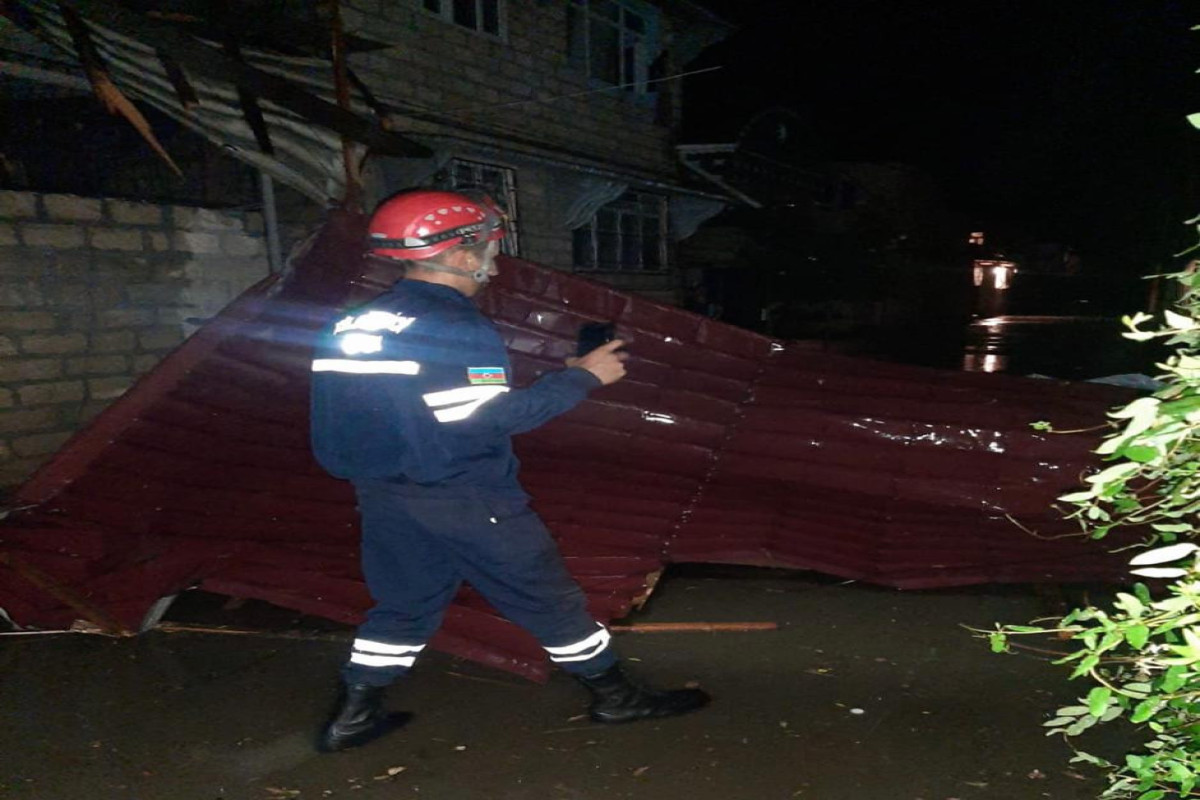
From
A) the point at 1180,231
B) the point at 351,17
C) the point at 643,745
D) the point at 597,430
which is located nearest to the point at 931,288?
the point at 1180,231

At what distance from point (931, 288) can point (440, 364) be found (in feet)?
110

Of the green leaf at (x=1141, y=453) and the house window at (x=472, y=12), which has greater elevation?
the house window at (x=472, y=12)

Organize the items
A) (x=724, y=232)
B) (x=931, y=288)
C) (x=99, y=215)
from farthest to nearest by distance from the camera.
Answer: (x=931, y=288) < (x=724, y=232) < (x=99, y=215)

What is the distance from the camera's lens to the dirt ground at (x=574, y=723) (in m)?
2.36

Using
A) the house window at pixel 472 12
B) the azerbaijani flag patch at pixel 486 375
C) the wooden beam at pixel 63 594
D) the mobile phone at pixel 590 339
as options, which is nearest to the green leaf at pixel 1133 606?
the azerbaijani flag patch at pixel 486 375

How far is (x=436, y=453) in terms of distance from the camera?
2.36m

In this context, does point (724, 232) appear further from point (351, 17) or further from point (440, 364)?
point (440, 364)

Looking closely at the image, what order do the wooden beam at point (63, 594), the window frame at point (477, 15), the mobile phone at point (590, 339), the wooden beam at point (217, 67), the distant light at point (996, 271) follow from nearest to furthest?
the mobile phone at point (590, 339)
the wooden beam at point (63, 594)
the wooden beam at point (217, 67)
the window frame at point (477, 15)
the distant light at point (996, 271)

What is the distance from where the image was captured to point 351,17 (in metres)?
8.20

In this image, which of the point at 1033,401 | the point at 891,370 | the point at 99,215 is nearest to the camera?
the point at 1033,401

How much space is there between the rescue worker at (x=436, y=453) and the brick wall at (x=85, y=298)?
388 cm

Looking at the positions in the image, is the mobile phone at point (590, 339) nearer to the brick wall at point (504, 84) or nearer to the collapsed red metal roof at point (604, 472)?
the collapsed red metal roof at point (604, 472)

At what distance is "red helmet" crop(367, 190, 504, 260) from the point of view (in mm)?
2445

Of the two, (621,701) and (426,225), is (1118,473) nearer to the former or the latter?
(621,701)
